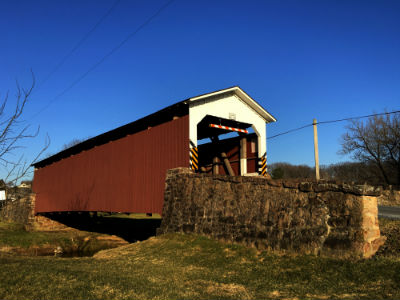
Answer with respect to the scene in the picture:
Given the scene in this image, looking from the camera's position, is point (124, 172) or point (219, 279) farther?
point (124, 172)

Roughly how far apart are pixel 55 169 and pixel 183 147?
15762 millimetres

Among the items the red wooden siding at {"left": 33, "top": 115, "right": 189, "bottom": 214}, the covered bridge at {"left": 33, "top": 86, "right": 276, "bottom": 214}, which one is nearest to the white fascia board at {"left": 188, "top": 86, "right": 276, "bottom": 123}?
the covered bridge at {"left": 33, "top": 86, "right": 276, "bottom": 214}

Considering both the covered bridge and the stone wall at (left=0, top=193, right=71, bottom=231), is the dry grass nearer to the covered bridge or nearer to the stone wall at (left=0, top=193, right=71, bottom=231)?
the covered bridge

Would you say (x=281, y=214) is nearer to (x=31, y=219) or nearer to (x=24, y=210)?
(x=31, y=219)

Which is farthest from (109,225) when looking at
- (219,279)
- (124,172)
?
(219,279)

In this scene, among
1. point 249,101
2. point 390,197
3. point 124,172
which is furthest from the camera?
point 390,197

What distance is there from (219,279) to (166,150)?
26.0ft

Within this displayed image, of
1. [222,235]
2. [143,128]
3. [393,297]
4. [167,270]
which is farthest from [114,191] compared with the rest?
[393,297]

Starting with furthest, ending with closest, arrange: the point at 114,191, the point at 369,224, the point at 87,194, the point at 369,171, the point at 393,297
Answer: the point at 369,171 < the point at 87,194 < the point at 114,191 < the point at 369,224 < the point at 393,297

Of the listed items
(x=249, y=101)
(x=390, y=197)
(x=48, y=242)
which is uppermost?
(x=249, y=101)

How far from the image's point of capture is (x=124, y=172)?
16641 mm

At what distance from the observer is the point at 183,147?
1312 centimetres

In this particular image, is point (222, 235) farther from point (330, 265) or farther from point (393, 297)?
point (393, 297)

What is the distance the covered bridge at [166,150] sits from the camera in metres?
13.4
